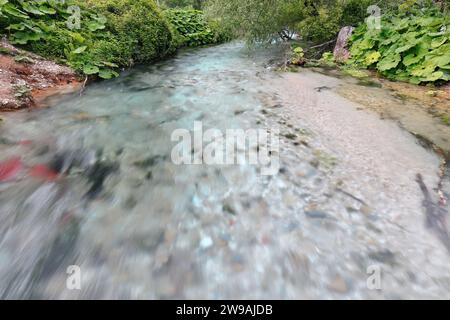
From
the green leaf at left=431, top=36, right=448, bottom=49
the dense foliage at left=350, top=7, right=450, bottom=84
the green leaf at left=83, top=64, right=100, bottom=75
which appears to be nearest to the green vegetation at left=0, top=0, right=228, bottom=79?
the green leaf at left=83, top=64, right=100, bottom=75

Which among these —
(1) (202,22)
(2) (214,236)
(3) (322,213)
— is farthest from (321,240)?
(1) (202,22)

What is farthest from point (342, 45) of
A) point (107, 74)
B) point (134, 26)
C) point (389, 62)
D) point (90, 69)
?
point (90, 69)

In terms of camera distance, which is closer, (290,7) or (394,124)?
(394,124)

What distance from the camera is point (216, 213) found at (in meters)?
2.57

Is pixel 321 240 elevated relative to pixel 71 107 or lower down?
lower down

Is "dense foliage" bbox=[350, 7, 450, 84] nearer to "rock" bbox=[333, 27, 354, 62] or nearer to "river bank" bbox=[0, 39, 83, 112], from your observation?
"rock" bbox=[333, 27, 354, 62]

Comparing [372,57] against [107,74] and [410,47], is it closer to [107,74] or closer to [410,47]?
[410,47]

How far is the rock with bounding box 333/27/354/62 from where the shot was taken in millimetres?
8430

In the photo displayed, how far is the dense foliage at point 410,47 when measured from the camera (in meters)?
5.65

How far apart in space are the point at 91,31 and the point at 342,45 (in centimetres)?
739

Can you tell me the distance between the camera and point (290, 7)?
948 cm

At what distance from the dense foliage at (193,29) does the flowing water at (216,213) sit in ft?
32.0

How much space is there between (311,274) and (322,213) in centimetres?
68
